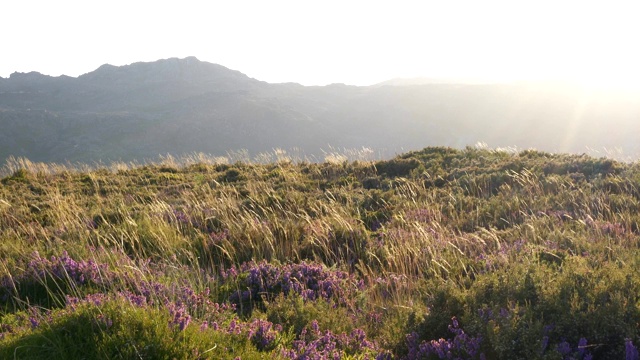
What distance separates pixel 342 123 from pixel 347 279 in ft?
401

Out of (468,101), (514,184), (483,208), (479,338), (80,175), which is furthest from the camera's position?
(468,101)

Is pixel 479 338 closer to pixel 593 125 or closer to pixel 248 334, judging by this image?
pixel 248 334

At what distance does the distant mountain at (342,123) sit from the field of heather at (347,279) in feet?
253

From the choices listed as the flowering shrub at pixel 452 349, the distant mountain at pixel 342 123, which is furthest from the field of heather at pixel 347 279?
the distant mountain at pixel 342 123

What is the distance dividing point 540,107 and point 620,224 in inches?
4314

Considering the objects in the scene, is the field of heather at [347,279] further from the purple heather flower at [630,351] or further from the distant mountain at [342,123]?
the distant mountain at [342,123]

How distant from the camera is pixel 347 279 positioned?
5.08 m

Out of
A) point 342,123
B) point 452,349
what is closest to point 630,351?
point 452,349

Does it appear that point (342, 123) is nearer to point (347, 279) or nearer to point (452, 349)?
point (347, 279)

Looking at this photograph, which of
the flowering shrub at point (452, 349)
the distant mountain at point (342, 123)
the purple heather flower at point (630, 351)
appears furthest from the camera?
the distant mountain at point (342, 123)

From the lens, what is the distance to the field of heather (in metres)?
3.20

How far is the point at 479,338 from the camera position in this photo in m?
3.16

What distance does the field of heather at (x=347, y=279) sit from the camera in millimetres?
3203

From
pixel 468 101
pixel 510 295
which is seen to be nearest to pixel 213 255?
pixel 510 295
